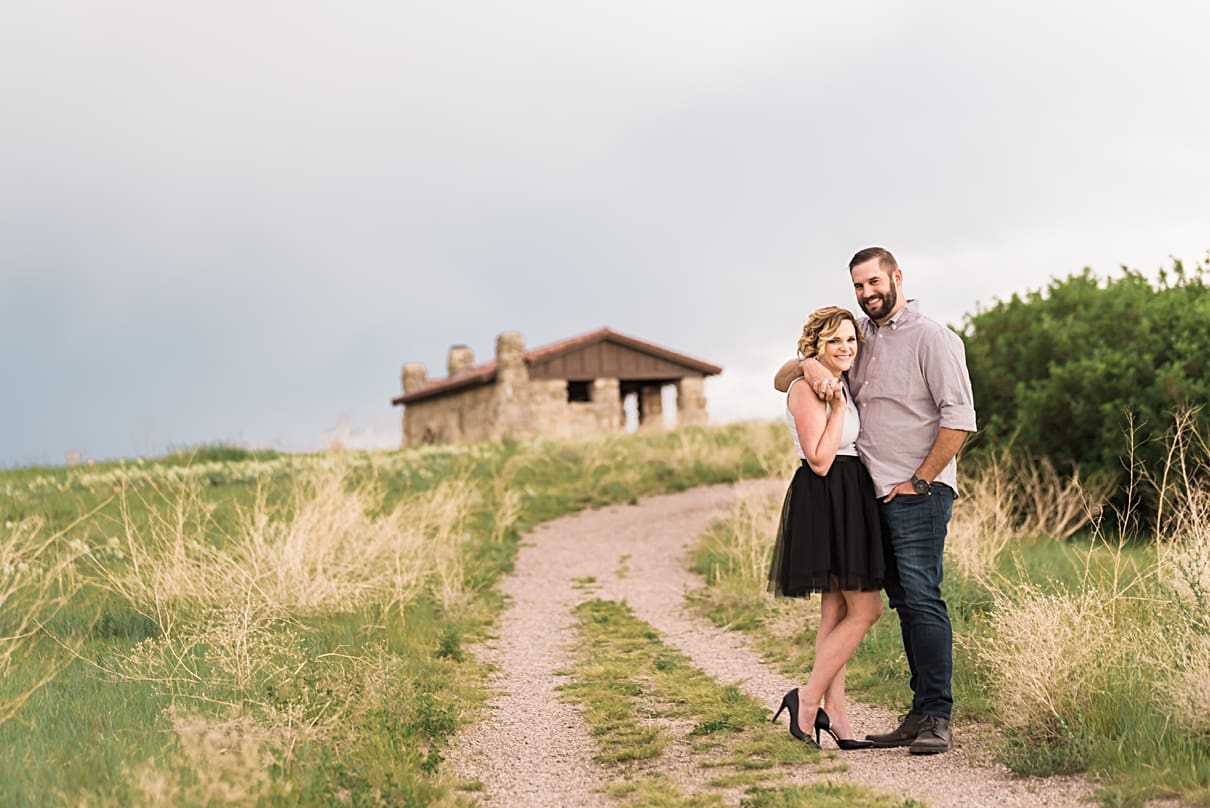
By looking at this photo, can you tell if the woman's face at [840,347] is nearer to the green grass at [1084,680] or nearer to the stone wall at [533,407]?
the green grass at [1084,680]

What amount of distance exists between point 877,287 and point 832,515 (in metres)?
1.15

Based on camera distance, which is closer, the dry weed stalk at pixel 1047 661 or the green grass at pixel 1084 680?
the green grass at pixel 1084 680

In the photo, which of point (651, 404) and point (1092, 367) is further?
point (651, 404)

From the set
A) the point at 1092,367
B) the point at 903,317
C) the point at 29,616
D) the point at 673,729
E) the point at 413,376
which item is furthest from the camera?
the point at 413,376

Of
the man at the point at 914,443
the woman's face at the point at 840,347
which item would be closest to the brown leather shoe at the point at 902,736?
the man at the point at 914,443

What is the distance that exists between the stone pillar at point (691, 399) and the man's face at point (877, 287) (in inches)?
1218

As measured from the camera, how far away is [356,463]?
19.9m

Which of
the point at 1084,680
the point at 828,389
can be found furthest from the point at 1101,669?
the point at 828,389

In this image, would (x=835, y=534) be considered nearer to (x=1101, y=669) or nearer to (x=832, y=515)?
(x=832, y=515)

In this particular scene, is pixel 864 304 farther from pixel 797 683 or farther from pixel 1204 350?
pixel 1204 350

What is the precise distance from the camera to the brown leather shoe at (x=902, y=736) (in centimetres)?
537

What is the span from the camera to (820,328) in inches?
207

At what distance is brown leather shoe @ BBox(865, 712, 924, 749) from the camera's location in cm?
537

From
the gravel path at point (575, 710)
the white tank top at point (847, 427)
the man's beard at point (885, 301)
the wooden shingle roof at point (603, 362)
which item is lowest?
the gravel path at point (575, 710)
